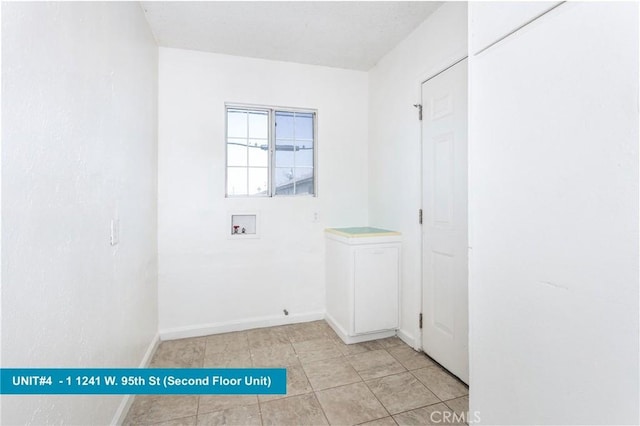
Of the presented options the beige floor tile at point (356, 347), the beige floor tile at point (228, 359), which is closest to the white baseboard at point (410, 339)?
the beige floor tile at point (356, 347)

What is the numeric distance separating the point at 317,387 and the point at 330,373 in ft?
0.63

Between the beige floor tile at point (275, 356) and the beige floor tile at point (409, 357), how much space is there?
802 mm

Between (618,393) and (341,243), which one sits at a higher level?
(341,243)

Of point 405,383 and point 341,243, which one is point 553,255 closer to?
point 405,383

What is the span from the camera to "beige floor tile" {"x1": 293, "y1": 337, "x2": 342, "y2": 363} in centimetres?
233

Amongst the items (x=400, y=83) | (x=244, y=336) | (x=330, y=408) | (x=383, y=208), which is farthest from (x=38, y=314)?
(x=400, y=83)

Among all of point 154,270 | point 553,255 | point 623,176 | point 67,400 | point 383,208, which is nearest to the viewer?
point 623,176

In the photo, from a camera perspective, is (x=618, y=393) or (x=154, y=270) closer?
(x=618, y=393)

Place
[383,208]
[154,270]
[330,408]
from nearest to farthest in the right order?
[330,408], [154,270], [383,208]

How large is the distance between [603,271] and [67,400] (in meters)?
1.81

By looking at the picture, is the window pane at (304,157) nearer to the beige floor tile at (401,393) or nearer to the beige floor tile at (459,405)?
the beige floor tile at (401,393)

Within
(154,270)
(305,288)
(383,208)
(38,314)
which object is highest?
(383,208)

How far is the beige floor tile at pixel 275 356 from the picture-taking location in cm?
223

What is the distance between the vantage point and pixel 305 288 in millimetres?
3025
